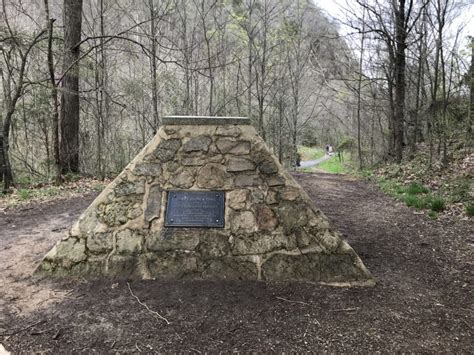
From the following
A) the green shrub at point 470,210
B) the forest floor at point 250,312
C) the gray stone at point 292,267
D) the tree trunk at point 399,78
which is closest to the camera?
the forest floor at point 250,312

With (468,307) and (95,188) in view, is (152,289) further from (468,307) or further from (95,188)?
(95,188)

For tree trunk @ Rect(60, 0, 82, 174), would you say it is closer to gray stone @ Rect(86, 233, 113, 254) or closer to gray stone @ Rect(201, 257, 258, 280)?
gray stone @ Rect(86, 233, 113, 254)

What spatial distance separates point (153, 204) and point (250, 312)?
1.42m

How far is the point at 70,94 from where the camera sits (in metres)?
9.38

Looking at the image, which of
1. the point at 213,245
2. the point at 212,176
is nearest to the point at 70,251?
the point at 213,245

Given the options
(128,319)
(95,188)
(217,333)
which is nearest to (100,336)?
(128,319)

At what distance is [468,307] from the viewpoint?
2.83 meters

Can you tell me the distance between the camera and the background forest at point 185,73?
27.0 ft

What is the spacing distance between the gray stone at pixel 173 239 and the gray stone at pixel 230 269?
26cm

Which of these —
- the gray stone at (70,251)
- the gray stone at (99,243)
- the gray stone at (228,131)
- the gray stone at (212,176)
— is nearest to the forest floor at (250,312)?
the gray stone at (70,251)

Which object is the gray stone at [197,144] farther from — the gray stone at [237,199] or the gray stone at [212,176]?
the gray stone at [237,199]

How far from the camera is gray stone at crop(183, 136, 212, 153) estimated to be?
11.8 feet

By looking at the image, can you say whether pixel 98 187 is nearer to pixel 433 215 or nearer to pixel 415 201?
pixel 415 201

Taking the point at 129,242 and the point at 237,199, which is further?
the point at 237,199
